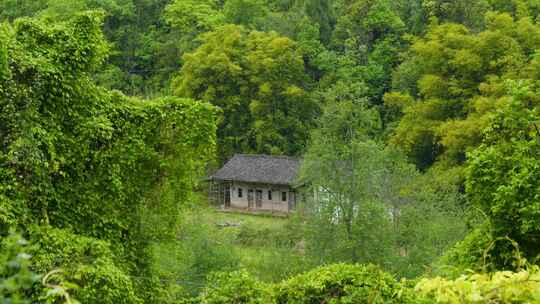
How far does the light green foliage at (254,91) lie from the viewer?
26.6 metres

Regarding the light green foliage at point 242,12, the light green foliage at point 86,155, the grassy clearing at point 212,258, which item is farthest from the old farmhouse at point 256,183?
the light green foliage at point 86,155

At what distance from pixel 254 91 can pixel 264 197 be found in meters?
4.14

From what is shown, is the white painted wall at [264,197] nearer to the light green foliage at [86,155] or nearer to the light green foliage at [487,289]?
the light green foliage at [86,155]

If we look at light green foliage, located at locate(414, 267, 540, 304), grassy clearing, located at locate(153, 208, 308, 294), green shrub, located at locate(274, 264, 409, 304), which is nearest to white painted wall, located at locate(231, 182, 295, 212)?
grassy clearing, located at locate(153, 208, 308, 294)

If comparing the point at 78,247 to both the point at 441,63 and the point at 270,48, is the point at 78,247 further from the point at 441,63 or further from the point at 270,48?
the point at 270,48

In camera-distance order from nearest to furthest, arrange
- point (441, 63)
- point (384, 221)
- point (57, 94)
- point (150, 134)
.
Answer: point (57, 94) < point (150, 134) < point (384, 221) < point (441, 63)

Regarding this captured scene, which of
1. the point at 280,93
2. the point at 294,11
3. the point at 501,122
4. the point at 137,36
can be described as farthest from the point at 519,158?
the point at 137,36

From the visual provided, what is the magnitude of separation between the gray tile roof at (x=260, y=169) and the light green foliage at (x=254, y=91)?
982 mm

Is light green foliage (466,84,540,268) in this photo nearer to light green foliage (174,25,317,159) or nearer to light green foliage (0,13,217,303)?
light green foliage (0,13,217,303)

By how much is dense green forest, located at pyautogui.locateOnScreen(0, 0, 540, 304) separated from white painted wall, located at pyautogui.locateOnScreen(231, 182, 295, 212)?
3.09 feet

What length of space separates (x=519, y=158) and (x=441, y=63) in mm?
15861

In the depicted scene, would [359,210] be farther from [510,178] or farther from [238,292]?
[510,178]

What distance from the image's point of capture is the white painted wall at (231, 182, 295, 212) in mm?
25609

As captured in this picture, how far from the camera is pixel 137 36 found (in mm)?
32938
